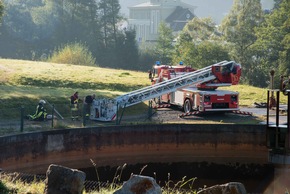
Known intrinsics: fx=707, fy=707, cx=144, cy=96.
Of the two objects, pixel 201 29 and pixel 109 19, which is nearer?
pixel 201 29

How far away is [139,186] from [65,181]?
164cm

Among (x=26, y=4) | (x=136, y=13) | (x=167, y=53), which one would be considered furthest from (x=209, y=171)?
(x=136, y=13)

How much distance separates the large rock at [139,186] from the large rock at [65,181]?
1.10 meters

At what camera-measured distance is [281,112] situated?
3931 cm

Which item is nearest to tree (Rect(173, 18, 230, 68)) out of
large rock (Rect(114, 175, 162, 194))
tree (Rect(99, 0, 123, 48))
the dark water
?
tree (Rect(99, 0, 123, 48))

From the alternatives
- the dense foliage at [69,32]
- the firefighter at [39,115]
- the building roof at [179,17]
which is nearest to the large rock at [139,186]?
the firefighter at [39,115]

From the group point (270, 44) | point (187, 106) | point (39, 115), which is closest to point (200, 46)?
point (270, 44)

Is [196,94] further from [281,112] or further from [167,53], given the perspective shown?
[167,53]

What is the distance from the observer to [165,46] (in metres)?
104

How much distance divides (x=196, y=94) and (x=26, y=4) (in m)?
85.2

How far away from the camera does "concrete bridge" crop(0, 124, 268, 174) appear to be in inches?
1178

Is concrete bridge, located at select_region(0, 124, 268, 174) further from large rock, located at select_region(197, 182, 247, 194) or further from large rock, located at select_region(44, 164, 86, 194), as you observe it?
large rock, located at select_region(197, 182, 247, 194)

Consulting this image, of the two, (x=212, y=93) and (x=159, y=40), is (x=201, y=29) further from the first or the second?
(x=212, y=93)

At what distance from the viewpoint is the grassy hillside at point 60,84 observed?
39812 millimetres
